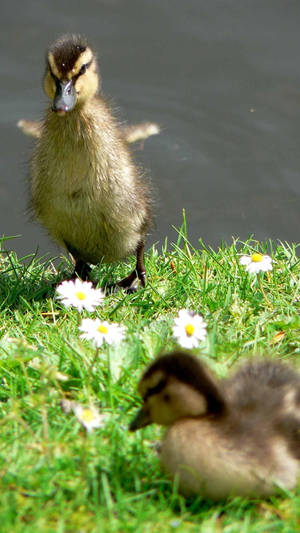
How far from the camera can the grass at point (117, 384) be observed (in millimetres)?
2857

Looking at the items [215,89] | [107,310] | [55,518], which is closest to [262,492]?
A: [55,518]

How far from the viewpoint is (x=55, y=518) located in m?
2.83

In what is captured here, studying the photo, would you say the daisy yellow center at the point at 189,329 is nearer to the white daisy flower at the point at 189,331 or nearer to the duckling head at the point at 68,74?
the white daisy flower at the point at 189,331

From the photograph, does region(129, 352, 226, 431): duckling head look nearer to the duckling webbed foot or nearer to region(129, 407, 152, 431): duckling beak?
region(129, 407, 152, 431): duckling beak

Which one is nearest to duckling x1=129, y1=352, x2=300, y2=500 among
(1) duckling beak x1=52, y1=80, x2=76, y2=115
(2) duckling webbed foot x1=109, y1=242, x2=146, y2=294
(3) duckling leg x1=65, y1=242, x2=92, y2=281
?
(1) duckling beak x1=52, y1=80, x2=76, y2=115

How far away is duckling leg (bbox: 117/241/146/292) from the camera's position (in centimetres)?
528

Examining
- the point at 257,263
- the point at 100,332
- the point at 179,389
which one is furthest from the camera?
the point at 257,263

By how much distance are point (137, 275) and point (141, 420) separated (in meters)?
2.37

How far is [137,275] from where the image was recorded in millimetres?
5387

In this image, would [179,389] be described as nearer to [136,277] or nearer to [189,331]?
[189,331]

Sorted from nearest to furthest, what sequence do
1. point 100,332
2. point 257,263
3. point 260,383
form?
1. point 260,383
2. point 100,332
3. point 257,263

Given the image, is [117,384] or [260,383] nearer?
[260,383]

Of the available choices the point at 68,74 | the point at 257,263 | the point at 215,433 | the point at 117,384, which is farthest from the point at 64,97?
the point at 215,433

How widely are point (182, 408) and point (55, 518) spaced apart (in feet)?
1.88
